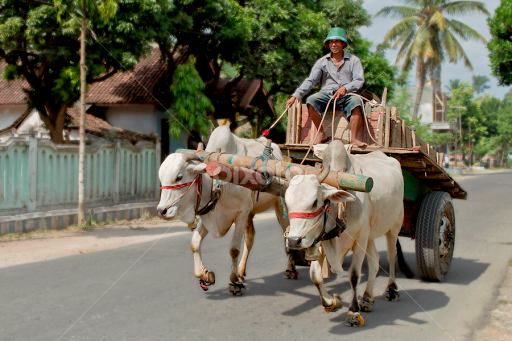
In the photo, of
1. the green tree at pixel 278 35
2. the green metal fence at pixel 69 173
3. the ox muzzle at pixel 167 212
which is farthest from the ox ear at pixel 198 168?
the green tree at pixel 278 35

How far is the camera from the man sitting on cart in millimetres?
5457

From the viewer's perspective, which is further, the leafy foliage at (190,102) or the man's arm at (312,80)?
the leafy foliage at (190,102)

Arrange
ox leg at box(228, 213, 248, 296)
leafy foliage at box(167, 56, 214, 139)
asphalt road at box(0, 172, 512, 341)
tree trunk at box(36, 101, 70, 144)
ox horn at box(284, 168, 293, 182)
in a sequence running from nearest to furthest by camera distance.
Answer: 1. ox horn at box(284, 168, 293, 182)
2. asphalt road at box(0, 172, 512, 341)
3. ox leg at box(228, 213, 248, 296)
4. leafy foliage at box(167, 56, 214, 139)
5. tree trunk at box(36, 101, 70, 144)

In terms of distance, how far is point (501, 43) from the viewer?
26.4 ft

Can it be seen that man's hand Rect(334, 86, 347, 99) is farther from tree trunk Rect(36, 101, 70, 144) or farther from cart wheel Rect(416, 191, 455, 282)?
tree trunk Rect(36, 101, 70, 144)

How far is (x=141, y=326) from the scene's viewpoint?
4004 mm

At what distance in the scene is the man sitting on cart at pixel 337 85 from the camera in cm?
546

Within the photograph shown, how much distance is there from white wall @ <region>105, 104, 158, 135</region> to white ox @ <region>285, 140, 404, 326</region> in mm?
12269

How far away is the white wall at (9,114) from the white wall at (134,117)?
3.35m

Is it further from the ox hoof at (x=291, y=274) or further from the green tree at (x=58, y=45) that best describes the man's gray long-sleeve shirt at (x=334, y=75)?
the green tree at (x=58, y=45)

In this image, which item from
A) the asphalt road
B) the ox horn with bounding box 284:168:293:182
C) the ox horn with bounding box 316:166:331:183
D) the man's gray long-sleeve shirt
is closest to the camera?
the ox horn with bounding box 316:166:331:183

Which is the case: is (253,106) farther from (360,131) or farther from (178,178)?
(178,178)

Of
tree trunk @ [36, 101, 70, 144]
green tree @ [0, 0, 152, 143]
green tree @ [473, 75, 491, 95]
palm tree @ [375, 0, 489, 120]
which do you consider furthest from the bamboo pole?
green tree @ [473, 75, 491, 95]

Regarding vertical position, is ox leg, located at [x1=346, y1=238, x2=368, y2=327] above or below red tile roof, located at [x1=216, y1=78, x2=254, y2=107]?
below
